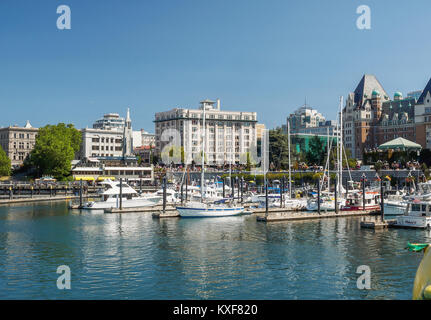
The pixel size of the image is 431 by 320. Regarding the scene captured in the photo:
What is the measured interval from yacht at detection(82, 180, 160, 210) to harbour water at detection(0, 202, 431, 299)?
17488mm

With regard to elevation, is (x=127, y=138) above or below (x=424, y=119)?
below

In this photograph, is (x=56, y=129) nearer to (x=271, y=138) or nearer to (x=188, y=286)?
(x=271, y=138)

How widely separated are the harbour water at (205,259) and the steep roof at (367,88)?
140m

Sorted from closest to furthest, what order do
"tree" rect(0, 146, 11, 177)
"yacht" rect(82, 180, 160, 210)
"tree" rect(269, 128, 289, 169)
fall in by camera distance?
"yacht" rect(82, 180, 160, 210) → "tree" rect(0, 146, 11, 177) → "tree" rect(269, 128, 289, 169)

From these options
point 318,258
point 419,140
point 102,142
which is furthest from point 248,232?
point 102,142

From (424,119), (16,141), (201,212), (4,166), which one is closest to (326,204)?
(201,212)

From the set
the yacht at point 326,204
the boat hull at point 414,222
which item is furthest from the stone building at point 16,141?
the boat hull at point 414,222

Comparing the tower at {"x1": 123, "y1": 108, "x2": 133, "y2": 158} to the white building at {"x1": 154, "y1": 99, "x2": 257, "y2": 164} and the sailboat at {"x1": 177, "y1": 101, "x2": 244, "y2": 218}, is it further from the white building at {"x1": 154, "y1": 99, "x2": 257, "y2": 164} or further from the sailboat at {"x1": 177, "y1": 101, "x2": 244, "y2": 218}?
the sailboat at {"x1": 177, "y1": 101, "x2": 244, "y2": 218}

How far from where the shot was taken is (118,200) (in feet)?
253

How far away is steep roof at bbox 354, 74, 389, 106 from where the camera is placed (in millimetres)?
186750

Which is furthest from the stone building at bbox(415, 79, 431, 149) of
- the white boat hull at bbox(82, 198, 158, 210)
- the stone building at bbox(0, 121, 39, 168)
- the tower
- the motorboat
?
the stone building at bbox(0, 121, 39, 168)

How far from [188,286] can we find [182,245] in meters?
14.6

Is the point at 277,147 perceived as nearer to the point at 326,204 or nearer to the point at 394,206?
the point at 326,204

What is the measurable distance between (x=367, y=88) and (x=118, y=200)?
139 m
